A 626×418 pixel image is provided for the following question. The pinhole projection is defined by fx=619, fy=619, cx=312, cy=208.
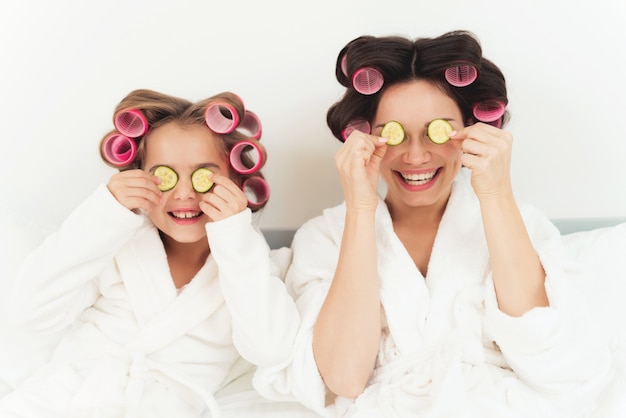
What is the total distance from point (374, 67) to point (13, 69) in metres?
1.13

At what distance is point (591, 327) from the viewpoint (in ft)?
4.23

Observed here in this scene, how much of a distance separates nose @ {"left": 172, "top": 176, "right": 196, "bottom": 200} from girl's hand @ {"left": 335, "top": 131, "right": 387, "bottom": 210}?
0.35m

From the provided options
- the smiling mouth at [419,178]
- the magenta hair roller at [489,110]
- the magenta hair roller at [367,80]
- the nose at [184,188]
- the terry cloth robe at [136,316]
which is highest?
the magenta hair roller at [367,80]

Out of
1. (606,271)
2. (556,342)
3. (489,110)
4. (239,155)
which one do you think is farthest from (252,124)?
(606,271)

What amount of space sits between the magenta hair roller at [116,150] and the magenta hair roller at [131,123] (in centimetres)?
2

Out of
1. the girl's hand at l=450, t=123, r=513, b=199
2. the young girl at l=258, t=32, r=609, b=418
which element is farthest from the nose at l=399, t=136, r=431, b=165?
the girl's hand at l=450, t=123, r=513, b=199

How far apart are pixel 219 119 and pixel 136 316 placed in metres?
0.50

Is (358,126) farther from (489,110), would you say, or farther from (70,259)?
(70,259)

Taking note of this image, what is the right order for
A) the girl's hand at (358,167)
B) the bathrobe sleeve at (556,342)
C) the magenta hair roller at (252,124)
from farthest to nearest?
1. the magenta hair roller at (252,124)
2. the girl's hand at (358,167)
3. the bathrobe sleeve at (556,342)

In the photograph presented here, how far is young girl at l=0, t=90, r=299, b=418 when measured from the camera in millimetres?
1354

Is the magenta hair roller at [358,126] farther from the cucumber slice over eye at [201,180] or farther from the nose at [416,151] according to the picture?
the cucumber slice over eye at [201,180]

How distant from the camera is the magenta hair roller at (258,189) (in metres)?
1.57

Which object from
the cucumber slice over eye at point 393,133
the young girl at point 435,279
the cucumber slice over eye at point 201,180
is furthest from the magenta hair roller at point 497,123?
the cucumber slice over eye at point 201,180

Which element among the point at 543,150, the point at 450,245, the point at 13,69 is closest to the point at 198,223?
the point at 450,245
